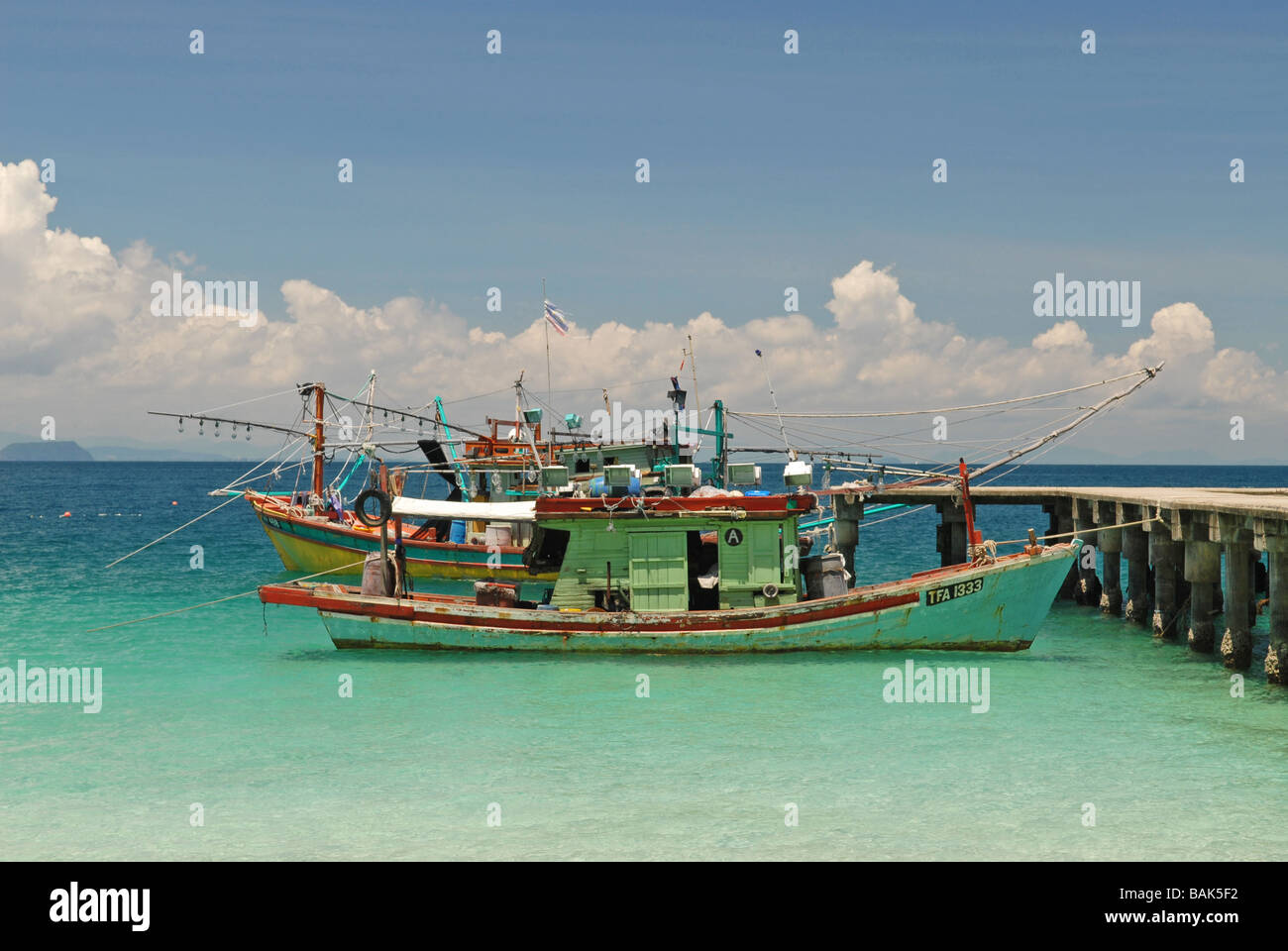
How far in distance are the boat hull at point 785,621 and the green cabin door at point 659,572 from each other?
329mm

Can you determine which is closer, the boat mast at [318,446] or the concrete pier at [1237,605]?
the concrete pier at [1237,605]

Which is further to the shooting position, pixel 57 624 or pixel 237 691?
pixel 57 624

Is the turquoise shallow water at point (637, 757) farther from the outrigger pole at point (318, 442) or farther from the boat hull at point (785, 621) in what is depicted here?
the outrigger pole at point (318, 442)

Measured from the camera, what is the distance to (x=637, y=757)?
15961mm

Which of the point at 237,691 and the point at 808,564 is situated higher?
the point at 808,564

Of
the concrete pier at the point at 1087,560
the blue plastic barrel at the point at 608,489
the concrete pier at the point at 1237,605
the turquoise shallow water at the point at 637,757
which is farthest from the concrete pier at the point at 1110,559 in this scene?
the blue plastic barrel at the point at 608,489

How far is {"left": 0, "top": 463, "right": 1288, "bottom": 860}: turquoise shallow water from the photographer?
1274 cm

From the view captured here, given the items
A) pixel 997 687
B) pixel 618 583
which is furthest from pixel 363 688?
pixel 997 687

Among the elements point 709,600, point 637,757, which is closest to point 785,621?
point 709,600

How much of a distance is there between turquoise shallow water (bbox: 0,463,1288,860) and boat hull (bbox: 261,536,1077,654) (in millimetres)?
372

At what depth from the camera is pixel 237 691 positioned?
20797 mm

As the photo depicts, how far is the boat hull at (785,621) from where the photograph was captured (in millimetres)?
21109

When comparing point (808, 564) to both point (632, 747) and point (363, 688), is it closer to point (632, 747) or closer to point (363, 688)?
point (632, 747)

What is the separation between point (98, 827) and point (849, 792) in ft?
30.8
